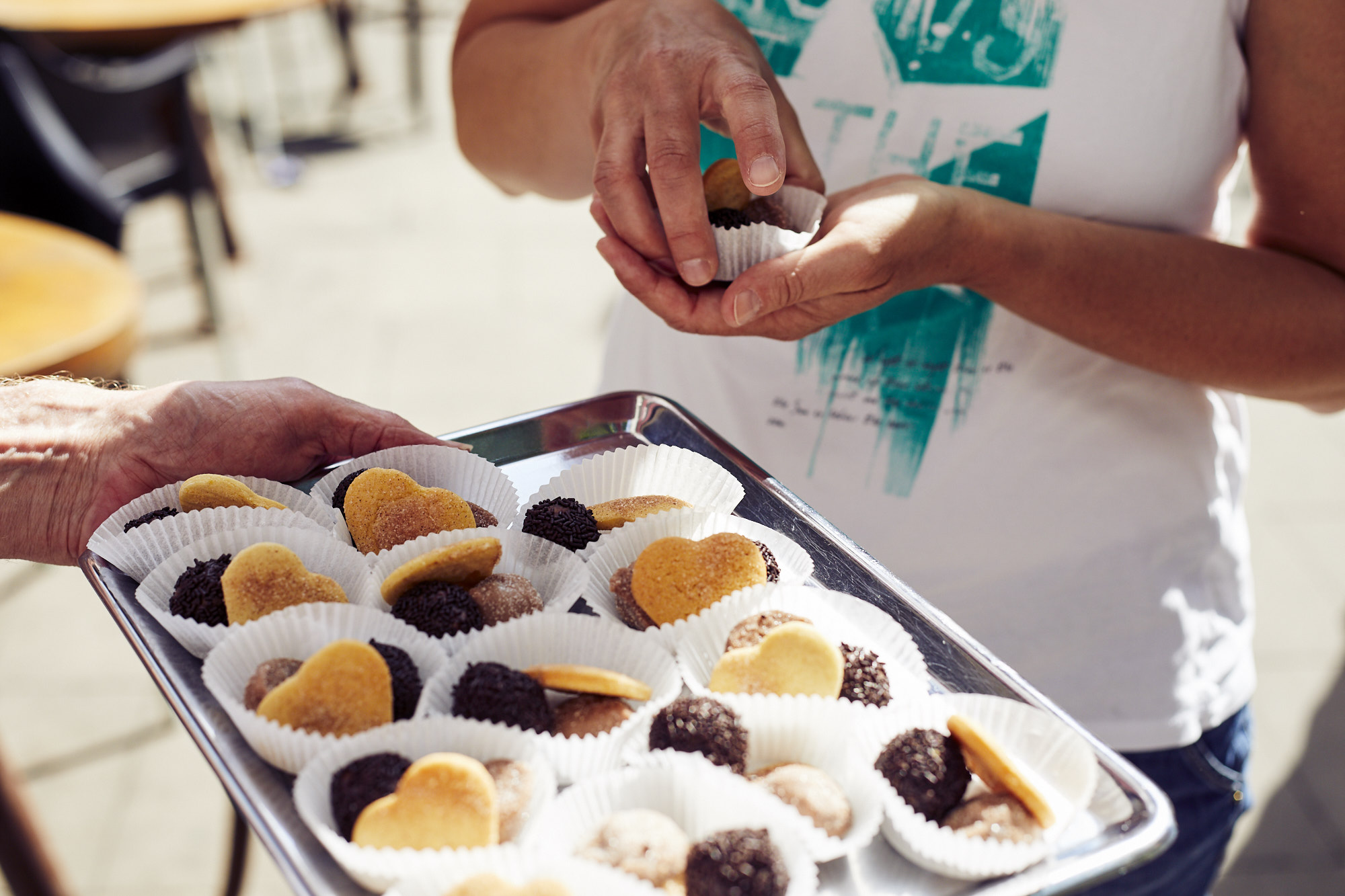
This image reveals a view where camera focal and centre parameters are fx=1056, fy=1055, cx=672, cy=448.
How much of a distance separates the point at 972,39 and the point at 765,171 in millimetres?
359

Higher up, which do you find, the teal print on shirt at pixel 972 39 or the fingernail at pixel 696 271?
the teal print on shirt at pixel 972 39

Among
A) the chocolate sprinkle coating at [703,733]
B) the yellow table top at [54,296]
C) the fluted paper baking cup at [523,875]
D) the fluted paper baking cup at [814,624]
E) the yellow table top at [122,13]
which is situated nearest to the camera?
the fluted paper baking cup at [523,875]

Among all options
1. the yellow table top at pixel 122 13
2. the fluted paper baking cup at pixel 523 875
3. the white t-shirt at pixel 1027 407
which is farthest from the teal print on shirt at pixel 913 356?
the yellow table top at pixel 122 13

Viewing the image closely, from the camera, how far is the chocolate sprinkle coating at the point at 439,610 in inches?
33.4

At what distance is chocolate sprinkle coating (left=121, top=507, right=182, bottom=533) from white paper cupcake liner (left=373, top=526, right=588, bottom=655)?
0.20 metres

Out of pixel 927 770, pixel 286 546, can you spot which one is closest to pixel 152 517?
pixel 286 546

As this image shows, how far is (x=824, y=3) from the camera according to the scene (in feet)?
3.88

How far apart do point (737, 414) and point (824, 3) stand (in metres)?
0.49

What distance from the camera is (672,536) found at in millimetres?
965

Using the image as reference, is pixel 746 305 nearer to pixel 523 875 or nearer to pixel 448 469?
pixel 448 469

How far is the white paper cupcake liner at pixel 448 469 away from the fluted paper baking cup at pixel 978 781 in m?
0.47

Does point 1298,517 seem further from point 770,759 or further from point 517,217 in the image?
point 517,217

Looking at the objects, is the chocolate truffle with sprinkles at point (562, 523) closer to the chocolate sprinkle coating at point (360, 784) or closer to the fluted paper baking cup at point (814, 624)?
the fluted paper baking cup at point (814, 624)

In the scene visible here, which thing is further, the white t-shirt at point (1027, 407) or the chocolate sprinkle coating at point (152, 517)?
the white t-shirt at point (1027, 407)
